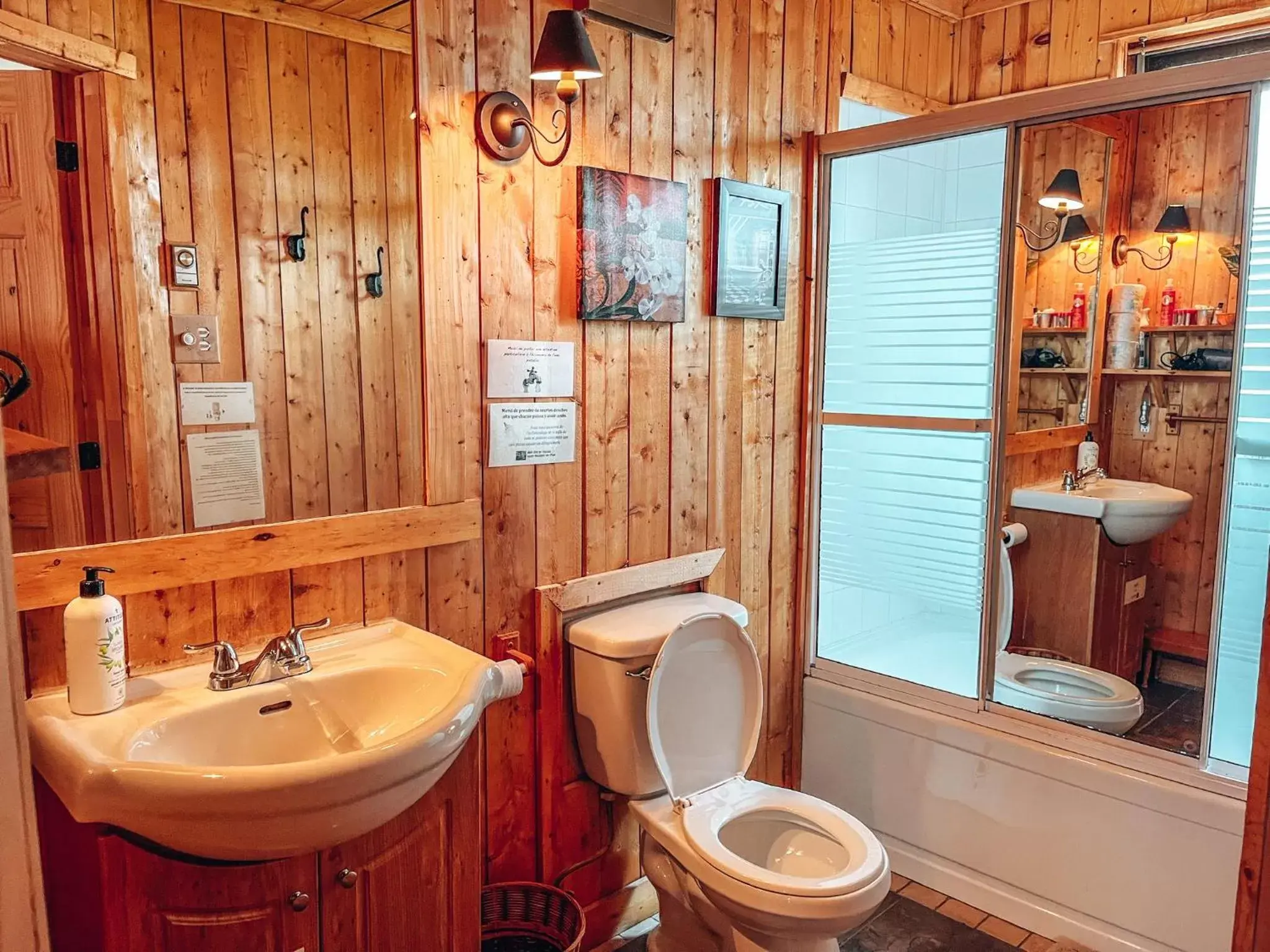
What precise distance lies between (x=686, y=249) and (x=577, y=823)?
149 cm

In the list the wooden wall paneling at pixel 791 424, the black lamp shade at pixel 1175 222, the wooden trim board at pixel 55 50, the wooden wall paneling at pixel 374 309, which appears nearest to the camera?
the wooden trim board at pixel 55 50

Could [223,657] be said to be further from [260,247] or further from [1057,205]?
[1057,205]

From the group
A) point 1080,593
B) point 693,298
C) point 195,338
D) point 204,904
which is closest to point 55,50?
point 195,338

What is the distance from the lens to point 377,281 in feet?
6.09

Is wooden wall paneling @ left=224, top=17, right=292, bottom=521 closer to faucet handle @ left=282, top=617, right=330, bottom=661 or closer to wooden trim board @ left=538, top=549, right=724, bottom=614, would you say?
faucet handle @ left=282, top=617, right=330, bottom=661

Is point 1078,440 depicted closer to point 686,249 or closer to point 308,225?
point 686,249

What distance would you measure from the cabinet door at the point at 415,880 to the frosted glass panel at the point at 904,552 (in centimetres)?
149

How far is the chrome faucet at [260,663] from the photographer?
1603 mm

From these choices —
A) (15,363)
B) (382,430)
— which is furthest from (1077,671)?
(15,363)

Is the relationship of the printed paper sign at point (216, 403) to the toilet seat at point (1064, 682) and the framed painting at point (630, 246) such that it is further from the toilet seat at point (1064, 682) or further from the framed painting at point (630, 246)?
the toilet seat at point (1064, 682)

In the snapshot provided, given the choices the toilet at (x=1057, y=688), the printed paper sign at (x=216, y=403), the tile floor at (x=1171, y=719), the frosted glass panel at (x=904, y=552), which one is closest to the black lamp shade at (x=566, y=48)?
the printed paper sign at (x=216, y=403)

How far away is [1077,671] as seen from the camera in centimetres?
243

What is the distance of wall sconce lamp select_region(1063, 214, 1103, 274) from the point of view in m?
2.32

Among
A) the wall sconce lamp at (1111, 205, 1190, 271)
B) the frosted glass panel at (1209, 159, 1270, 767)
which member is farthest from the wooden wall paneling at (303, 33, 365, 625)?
the frosted glass panel at (1209, 159, 1270, 767)
